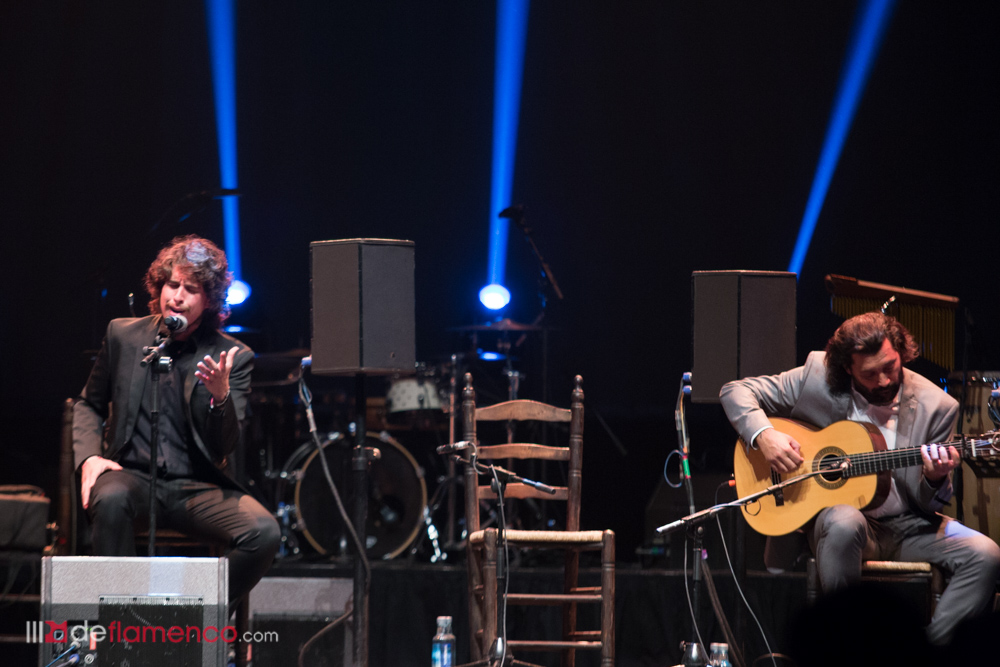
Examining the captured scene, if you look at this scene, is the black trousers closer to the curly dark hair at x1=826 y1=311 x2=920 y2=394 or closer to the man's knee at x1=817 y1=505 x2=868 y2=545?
the man's knee at x1=817 y1=505 x2=868 y2=545

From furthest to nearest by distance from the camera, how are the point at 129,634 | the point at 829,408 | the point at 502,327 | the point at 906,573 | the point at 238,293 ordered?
the point at 238,293 < the point at 502,327 < the point at 829,408 < the point at 906,573 < the point at 129,634

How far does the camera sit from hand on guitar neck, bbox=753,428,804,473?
3.58 metres

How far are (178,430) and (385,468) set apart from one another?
87.5 inches

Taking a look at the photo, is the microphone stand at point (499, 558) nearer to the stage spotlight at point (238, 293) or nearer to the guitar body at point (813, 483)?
the guitar body at point (813, 483)

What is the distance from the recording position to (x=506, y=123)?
665cm

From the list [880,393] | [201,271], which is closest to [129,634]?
[201,271]

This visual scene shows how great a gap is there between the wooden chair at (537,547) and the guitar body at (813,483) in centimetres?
56

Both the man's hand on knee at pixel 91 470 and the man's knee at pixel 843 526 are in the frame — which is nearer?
the man's knee at pixel 843 526

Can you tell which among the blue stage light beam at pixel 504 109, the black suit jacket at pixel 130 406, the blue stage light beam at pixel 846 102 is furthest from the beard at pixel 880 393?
the blue stage light beam at pixel 504 109

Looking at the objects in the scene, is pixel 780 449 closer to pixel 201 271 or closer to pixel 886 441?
pixel 886 441

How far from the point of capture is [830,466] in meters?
3.57

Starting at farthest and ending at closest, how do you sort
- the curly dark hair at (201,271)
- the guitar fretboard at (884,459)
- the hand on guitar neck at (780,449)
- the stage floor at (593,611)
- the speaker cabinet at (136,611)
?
1. the stage floor at (593,611)
2. the curly dark hair at (201,271)
3. the hand on guitar neck at (780,449)
4. the guitar fretboard at (884,459)
5. the speaker cabinet at (136,611)

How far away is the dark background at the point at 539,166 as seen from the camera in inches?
244

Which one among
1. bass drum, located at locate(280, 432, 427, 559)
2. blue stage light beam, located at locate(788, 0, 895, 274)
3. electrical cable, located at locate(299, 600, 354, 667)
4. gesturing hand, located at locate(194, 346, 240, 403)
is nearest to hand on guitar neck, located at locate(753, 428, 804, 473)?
electrical cable, located at locate(299, 600, 354, 667)
